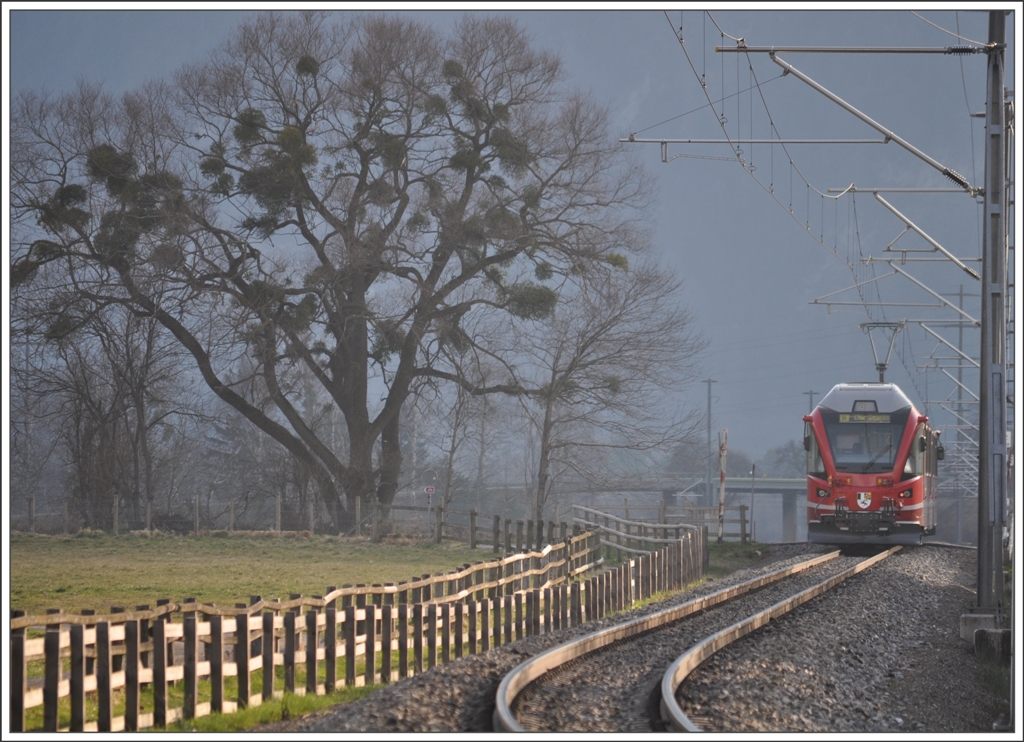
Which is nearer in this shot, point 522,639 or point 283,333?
point 522,639

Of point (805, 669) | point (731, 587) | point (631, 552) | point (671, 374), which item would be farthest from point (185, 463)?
point (805, 669)

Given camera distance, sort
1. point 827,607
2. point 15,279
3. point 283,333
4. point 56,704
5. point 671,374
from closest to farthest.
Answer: point 56,704
point 827,607
point 15,279
point 283,333
point 671,374

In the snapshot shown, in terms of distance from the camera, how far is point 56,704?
19.7 feet

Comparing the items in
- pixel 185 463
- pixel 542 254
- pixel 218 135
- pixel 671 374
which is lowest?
pixel 185 463

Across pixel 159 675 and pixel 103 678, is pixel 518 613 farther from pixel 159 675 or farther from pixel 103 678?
pixel 103 678

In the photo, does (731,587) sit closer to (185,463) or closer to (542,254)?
(542,254)

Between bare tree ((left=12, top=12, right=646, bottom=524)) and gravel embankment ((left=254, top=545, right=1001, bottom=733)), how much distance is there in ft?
65.1

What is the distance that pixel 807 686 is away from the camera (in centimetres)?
799

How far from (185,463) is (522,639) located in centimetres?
4888

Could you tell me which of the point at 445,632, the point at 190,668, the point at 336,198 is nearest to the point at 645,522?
the point at 336,198

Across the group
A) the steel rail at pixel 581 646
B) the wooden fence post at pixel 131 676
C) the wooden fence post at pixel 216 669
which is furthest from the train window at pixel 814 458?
the wooden fence post at pixel 131 676

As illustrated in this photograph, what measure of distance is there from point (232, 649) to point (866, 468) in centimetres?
1739

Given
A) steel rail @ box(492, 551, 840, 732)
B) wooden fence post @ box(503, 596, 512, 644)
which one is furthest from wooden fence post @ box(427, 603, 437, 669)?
wooden fence post @ box(503, 596, 512, 644)

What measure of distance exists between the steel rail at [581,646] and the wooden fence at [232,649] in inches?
40.7
